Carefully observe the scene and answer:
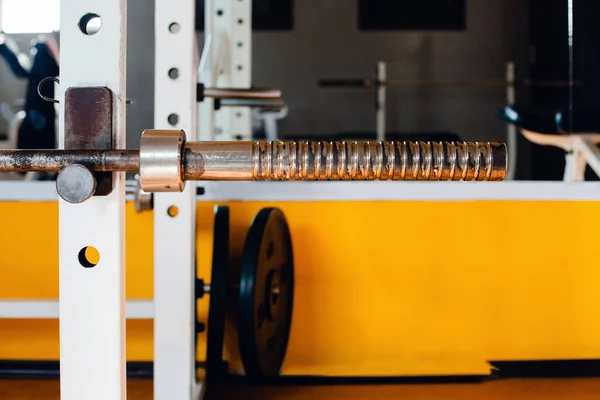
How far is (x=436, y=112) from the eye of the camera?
13.5ft

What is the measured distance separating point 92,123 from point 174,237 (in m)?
0.47

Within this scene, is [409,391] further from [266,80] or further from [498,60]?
[498,60]

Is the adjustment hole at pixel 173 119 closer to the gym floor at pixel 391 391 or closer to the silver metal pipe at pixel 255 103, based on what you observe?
the silver metal pipe at pixel 255 103

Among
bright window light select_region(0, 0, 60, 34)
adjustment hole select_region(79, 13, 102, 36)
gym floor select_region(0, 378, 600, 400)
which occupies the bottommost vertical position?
gym floor select_region(0, 378, 600, 400)

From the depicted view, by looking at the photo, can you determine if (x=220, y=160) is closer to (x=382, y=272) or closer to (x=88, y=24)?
(x=88, y=24)

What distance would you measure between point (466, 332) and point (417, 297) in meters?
0.16

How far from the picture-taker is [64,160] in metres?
0.39

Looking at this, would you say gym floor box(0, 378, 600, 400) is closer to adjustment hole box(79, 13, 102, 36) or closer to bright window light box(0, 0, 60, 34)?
adjustment hole box(79, 13, 102, 36)

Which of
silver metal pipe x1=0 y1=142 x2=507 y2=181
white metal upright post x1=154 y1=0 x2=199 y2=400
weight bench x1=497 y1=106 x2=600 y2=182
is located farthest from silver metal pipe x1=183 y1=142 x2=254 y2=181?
weight bench x1=497 y1=106 x2=600 y2=182

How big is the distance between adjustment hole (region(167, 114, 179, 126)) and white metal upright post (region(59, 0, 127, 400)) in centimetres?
40

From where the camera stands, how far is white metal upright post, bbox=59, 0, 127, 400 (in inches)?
16.6

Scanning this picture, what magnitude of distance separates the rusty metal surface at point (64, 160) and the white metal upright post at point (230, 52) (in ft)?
2.86

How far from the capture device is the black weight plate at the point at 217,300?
0.97 meters

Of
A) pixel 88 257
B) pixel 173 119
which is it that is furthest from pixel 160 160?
pixel 173 119
